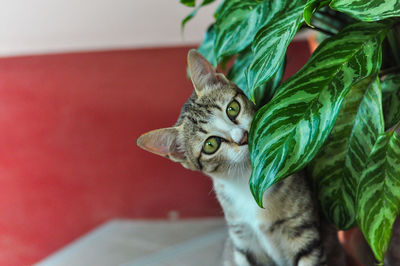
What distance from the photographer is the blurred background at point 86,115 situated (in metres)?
1.39

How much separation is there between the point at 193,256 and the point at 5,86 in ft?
3.04

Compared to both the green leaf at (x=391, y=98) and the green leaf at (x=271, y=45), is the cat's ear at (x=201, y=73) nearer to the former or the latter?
the green leaf at (x=271, y=45)

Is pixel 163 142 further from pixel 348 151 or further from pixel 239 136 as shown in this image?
pixel 348 151

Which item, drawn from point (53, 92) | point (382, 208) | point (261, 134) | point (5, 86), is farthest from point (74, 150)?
point (382, 208)

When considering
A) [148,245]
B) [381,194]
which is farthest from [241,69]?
[148,245]

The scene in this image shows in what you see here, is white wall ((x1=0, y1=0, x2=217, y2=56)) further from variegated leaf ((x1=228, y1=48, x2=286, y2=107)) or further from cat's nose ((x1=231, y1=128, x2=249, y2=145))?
cat's nose ((x1=231, y1=128, x2=249, y2=145))

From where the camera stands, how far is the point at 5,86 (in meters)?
1.36

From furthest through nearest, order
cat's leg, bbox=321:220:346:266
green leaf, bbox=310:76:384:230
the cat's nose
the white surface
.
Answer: the white surface → cat's leg, bbox=321:220:346:266 → the cat's nose → green leaf, bbox=310:76:384:230

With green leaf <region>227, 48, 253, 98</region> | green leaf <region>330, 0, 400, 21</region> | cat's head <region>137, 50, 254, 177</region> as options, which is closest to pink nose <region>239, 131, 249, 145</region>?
cat's head <region>137, 50, 254, 177</region>

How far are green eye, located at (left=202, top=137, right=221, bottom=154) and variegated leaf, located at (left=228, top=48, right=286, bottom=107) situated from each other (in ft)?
0.42

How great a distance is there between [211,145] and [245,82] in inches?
7.3

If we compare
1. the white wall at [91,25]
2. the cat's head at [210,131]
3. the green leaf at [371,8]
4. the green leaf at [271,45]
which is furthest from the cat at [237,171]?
the white wall at [91,25]

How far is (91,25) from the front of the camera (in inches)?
64.5

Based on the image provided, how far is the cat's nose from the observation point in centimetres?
85
